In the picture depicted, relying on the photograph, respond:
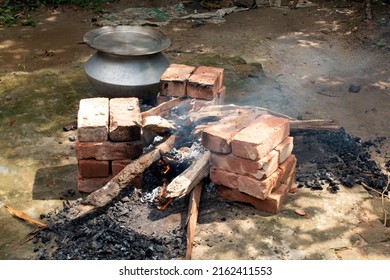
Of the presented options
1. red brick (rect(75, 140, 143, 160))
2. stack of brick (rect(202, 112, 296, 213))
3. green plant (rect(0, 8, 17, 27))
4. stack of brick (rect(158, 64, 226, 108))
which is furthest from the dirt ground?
stack of brick (rect(158, 64, 226, 108))

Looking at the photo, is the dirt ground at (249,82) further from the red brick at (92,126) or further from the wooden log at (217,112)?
the wooden log at (217,112)

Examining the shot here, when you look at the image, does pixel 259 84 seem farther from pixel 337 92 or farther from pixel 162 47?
pixel 162 47

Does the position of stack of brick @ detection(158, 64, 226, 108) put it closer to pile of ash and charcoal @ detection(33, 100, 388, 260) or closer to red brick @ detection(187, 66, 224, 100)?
red brick @ detection(187, 66, 224, 100)

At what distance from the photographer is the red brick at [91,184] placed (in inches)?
176

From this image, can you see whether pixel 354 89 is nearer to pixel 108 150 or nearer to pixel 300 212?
pixel 300 212

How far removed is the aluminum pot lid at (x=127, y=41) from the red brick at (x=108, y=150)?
1482mm

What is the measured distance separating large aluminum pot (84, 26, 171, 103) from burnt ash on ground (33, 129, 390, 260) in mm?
1321

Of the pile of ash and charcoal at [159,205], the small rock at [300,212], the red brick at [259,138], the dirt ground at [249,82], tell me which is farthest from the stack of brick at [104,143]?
the small rock at [300,212]

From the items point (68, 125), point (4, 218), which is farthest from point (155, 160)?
point (68, 125)

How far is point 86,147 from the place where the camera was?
4.28 metres

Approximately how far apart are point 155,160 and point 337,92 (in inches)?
152

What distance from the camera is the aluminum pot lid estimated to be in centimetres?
558

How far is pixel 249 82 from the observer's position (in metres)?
7.04

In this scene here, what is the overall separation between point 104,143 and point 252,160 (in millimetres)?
1342
